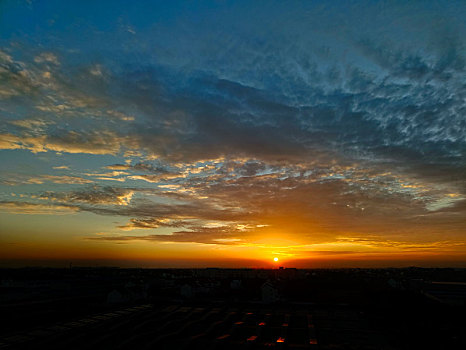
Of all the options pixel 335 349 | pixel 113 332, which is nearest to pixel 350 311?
pixel 335 349

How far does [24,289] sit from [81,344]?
53496 millimetres

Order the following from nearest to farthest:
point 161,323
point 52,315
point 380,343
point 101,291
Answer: point 380,343
point 161,323
point 52,315
point 101,291

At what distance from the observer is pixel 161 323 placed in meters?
37.5

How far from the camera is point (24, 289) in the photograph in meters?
69.1

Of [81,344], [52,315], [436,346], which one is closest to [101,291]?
[52,315]

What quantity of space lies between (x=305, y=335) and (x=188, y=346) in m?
13.2

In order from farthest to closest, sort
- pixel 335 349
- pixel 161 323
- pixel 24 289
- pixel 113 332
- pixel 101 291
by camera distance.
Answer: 1. pixel 101 291
2. pixel 24 289
3. pixel 161 323
4. pixel 113 332
5. pixel 335 349

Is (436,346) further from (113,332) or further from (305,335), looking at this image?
(113,332)

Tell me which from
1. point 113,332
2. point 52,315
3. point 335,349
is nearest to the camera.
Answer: point 335,349

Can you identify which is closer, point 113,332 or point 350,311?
point 113,332

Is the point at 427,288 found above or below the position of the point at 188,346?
above

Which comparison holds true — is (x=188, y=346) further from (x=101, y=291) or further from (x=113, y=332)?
(x=101, y=291)

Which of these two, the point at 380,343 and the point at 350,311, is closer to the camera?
the point at 380,343

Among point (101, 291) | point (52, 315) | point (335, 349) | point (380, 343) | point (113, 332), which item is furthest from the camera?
point (101, 291)
